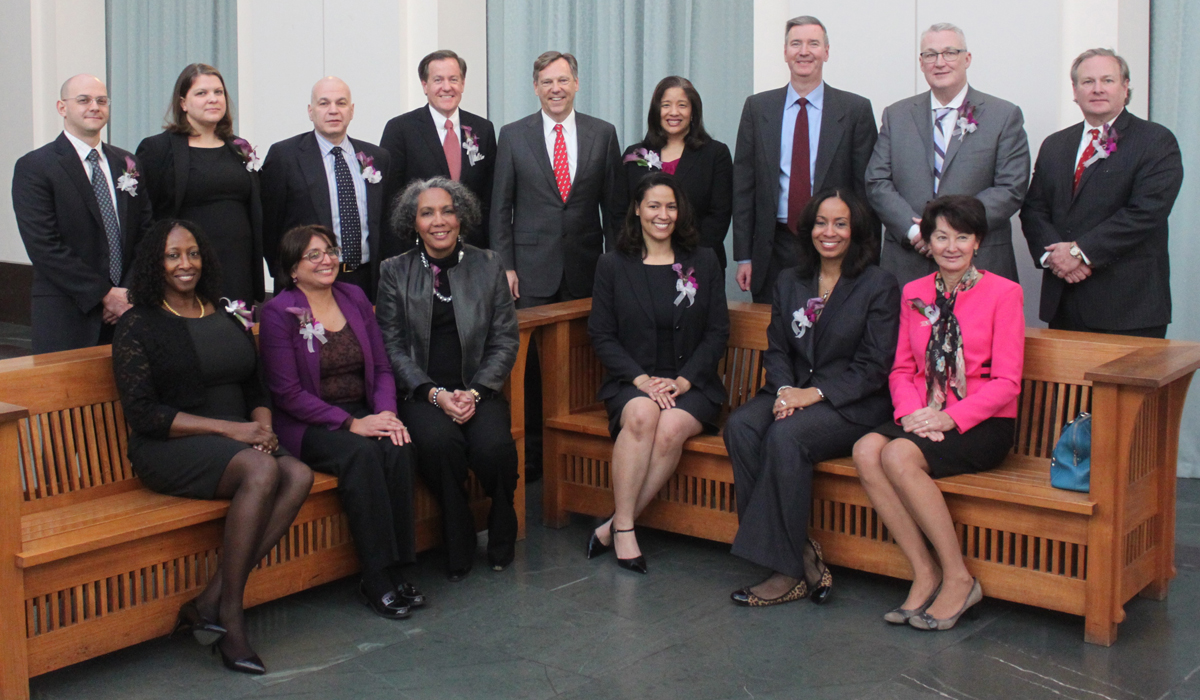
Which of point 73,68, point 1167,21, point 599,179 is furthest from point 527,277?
point 73,68

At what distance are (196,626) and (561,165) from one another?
2.36m

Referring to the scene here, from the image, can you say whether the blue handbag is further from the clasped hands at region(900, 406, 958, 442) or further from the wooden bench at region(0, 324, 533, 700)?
the wooden bench at region(0, 324, 533, 700)

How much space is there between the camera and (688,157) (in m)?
4.69

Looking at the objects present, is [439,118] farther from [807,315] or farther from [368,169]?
[807,315]

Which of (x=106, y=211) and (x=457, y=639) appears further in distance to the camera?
(x=106, y=211)

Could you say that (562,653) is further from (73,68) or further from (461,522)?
(73,68)

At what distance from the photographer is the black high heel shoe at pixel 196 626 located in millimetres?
3258

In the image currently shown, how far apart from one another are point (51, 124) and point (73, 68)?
0.44m

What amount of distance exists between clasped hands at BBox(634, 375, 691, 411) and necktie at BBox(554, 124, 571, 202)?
3.43ft

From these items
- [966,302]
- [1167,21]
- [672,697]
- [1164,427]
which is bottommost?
[672,697]

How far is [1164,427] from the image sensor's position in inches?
145

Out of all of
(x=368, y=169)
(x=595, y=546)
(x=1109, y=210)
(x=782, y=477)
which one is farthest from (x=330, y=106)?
(x=1109, y=210)

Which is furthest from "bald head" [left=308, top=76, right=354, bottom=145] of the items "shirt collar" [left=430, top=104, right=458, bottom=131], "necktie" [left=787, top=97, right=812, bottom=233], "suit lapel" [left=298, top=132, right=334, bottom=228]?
"necktie" [left=787, top=97, right=812, bottom=233]

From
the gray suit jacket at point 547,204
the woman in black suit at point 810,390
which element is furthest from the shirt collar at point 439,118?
the woman in black suit at point 810,390
